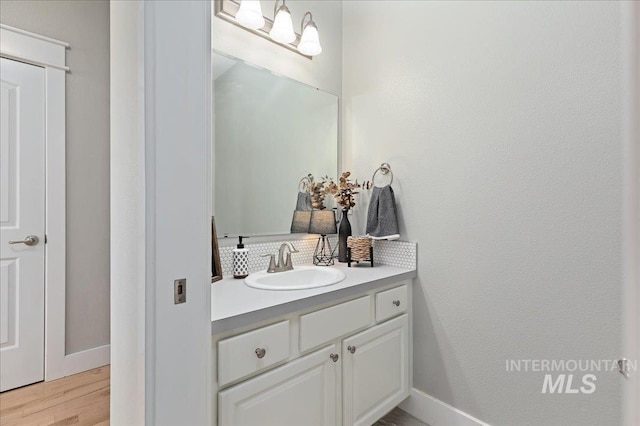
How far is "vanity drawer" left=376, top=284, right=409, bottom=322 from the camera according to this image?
1.65 meters

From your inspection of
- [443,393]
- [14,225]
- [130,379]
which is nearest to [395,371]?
[443,393]

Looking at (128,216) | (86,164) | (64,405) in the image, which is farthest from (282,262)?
(86,164)

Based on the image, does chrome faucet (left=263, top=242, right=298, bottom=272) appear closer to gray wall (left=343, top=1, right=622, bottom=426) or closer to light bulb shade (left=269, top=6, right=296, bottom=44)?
gray wall (left=343, top=1, right=622, bottom=426)

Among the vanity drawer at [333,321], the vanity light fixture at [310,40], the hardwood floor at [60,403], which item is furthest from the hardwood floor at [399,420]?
the vanity light fixture at [310,40]

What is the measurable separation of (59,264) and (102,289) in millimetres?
331

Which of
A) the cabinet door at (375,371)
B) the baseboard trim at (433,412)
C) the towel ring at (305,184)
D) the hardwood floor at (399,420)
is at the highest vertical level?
the towel ring at (305,184)

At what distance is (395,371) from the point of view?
176 cm

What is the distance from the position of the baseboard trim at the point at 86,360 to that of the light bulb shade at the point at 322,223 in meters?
1.82

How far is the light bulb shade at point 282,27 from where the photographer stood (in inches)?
72.6

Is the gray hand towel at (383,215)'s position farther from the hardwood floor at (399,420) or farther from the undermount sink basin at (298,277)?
the hardwood floor at (399,420)

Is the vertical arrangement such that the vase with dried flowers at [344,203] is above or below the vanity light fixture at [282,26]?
below

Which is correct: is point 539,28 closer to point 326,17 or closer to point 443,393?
point 326,17

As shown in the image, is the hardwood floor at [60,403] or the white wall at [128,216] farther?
the hardwood floor at [60,403]

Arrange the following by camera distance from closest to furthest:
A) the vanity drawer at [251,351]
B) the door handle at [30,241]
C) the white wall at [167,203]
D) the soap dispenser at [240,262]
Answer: the white wall at [167,203] < the vanity drawer at [251,351] < the soap dispenser at [240,262] < the door handle at [30,241]
